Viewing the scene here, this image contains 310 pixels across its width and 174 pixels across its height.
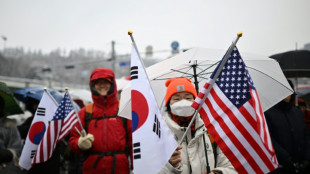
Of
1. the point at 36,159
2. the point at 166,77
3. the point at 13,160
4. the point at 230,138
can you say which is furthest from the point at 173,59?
the point at 13,160

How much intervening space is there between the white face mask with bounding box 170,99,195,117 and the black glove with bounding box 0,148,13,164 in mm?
2417

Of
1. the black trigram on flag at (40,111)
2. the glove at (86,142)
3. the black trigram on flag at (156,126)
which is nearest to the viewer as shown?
the black trigram on flag at (156,126)

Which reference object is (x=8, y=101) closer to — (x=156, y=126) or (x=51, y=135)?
(x=51, y=135)

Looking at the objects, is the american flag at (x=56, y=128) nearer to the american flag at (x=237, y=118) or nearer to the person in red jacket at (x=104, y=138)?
the person in red jacket at (x=104, y=138)

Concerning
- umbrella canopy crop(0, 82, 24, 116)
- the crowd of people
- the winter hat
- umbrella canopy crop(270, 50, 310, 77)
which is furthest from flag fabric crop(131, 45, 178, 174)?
umbrella canopy crop(270, 50, 310, 77)

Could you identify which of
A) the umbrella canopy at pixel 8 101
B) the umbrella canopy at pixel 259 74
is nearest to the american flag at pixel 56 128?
the umbrella canopy at pixel 259 74

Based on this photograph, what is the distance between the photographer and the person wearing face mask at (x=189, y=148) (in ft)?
8.54

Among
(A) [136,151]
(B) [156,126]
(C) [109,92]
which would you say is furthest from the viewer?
(C) [109,92]

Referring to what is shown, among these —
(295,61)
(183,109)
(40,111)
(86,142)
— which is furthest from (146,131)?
(295,61)

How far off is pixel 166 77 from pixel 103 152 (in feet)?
4.57

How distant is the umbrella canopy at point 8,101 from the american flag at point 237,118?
122 inches

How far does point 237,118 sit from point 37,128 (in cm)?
286

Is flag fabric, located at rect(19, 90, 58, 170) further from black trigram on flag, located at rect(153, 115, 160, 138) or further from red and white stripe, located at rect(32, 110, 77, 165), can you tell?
black trigram on flag, located at rect(153, 115, 160, 138)

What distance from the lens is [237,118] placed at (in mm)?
2369
